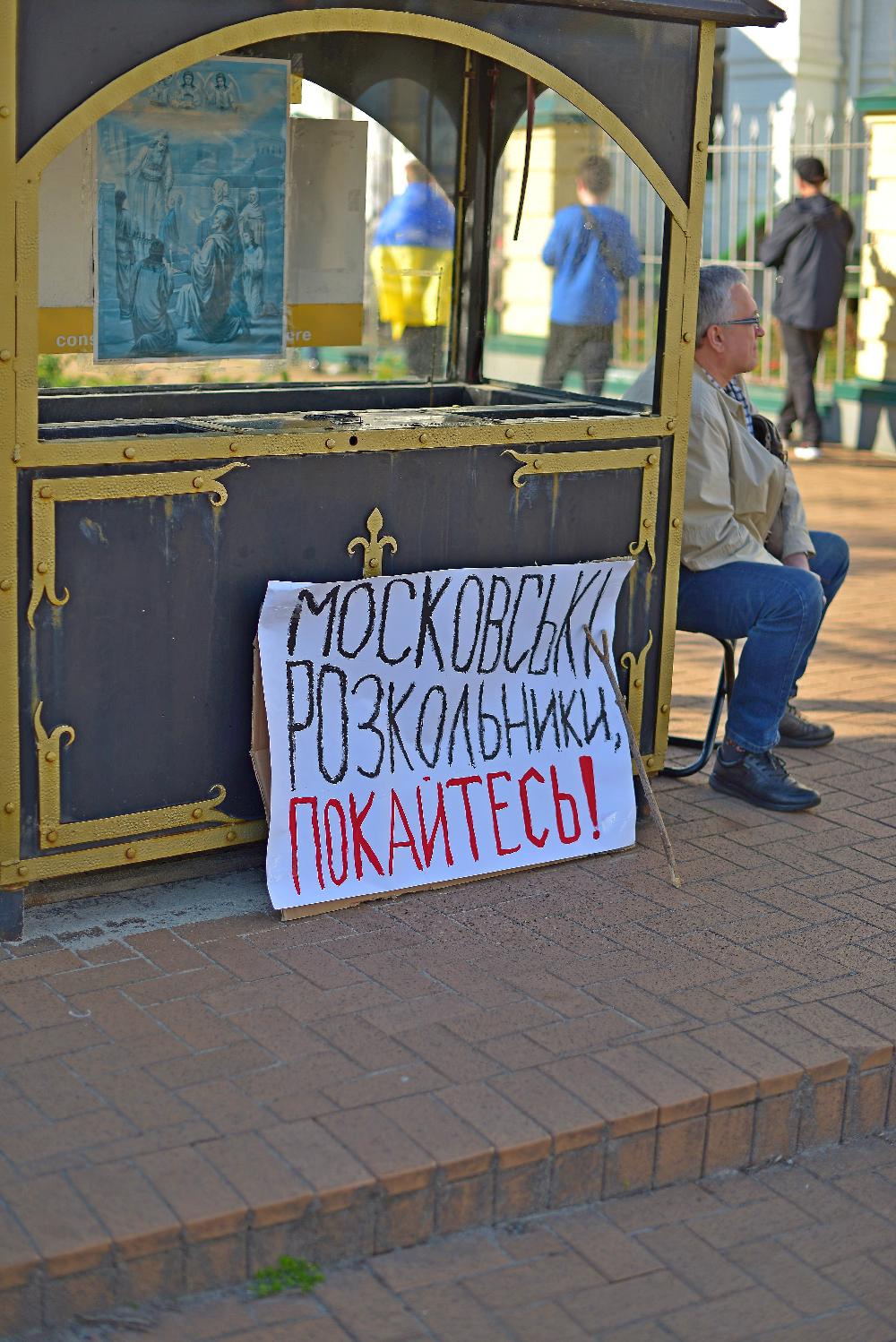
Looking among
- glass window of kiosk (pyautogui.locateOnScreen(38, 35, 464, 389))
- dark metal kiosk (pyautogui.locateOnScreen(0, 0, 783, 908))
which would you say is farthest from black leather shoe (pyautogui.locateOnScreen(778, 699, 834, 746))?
glass window of kiosk (pyautogui.locateOnScreen(38, 35, 464, 389))

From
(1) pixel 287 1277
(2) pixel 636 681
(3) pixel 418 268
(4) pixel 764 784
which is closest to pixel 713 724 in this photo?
(4) pixel 764 784

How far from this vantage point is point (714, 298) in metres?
5.09

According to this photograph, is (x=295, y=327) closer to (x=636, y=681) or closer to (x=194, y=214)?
(x=194, y=214)

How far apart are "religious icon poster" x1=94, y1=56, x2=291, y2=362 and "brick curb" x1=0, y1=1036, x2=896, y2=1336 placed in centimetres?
209

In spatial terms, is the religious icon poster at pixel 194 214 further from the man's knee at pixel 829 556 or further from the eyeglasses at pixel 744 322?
the man's knee at pixel 829 556

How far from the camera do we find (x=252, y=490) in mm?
4129

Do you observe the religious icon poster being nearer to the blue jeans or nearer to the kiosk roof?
the kiosk roof

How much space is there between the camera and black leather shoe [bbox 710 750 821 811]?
5.02 metres

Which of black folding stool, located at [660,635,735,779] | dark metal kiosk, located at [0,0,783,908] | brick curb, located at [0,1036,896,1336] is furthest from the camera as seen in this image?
black folding stool, located at [660,635,735,779]

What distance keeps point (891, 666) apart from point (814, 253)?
639cm

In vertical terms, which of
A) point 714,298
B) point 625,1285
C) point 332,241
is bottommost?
point 625,1285

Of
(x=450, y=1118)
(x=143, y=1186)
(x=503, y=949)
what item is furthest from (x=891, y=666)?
(x=143, y=1186)

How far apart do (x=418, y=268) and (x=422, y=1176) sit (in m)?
3.08

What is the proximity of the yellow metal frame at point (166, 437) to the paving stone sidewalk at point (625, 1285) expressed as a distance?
4.38 ft
